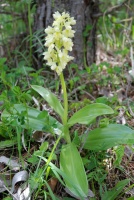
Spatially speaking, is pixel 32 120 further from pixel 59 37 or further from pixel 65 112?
pixel 59 37

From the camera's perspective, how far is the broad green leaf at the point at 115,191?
1.37 metres

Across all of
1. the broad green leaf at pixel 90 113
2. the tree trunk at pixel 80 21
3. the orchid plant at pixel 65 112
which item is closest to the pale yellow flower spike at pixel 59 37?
the orchid plant at pixel 65 112

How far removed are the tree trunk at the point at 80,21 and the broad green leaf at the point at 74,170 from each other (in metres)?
1.10

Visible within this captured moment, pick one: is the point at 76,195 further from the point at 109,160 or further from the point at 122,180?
the point at 109,160

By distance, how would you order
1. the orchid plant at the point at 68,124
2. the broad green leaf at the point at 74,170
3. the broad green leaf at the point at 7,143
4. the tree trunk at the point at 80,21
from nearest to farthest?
the broad green leaf at the point at 74,170, the orchid plant at the point at 68,124, the broad green leaf at the point at 7,143, the tree trunk at the point at 80,21

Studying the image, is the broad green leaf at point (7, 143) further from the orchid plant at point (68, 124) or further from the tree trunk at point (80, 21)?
the tree trunk at point (80, 21)

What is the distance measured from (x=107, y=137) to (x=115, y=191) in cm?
28

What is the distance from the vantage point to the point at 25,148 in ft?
5.09

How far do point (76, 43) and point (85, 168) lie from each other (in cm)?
120

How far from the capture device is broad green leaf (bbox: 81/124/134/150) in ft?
4.96

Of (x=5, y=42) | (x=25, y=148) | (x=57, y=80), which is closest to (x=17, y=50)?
(x=5, y=42)

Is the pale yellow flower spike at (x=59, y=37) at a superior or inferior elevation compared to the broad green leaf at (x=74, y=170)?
superior

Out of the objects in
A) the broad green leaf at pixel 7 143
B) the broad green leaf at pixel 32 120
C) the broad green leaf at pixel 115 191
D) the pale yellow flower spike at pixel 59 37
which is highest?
the pale yellow flower spike at pixel 59 37

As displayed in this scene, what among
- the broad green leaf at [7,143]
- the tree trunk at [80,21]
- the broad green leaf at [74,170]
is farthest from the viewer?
the tree trunk at [80,21]
